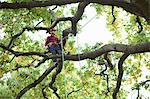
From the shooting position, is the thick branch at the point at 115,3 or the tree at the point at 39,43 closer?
the thick branch at the point at 115,3

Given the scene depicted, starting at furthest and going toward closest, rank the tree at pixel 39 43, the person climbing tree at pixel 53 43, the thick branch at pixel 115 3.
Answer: the person climbing tree at pixel 53 43, the tree at pixel 39 43, the thick branch at pixel 115 3

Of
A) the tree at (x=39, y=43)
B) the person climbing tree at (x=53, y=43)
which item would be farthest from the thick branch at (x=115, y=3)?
the person climbing tree at (x=53, y=43)

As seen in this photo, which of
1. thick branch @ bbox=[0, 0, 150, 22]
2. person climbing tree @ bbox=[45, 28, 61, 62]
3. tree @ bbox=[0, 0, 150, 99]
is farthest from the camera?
person climbing tree @ bbox=[45, 28, 61, 62]

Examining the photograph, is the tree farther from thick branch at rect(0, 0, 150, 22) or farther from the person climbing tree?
the person climbing tree

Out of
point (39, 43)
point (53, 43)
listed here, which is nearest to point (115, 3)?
point (53, 43)

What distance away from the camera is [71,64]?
9.83 meters

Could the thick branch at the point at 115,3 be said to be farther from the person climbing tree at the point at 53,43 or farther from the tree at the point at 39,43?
the person climbing tree at the point at 53,43

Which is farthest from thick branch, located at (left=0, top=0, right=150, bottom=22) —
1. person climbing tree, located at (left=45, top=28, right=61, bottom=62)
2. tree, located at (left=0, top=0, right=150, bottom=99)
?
person climbing tree, located at (left=45, top=28, right=61, bottom=62)

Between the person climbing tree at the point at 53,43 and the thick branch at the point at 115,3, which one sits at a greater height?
the thick branch at the point at 115,3

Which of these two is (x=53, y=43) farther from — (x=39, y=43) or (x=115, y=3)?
(x=115, y=3)

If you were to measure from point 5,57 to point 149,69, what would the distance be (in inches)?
151

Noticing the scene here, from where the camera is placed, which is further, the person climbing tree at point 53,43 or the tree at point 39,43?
the person climbing tree at point 53,43

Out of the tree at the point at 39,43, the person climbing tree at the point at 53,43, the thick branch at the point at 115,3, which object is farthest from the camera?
the person climbing tree at the point at 53,43

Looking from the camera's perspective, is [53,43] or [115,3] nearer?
[115,3]
